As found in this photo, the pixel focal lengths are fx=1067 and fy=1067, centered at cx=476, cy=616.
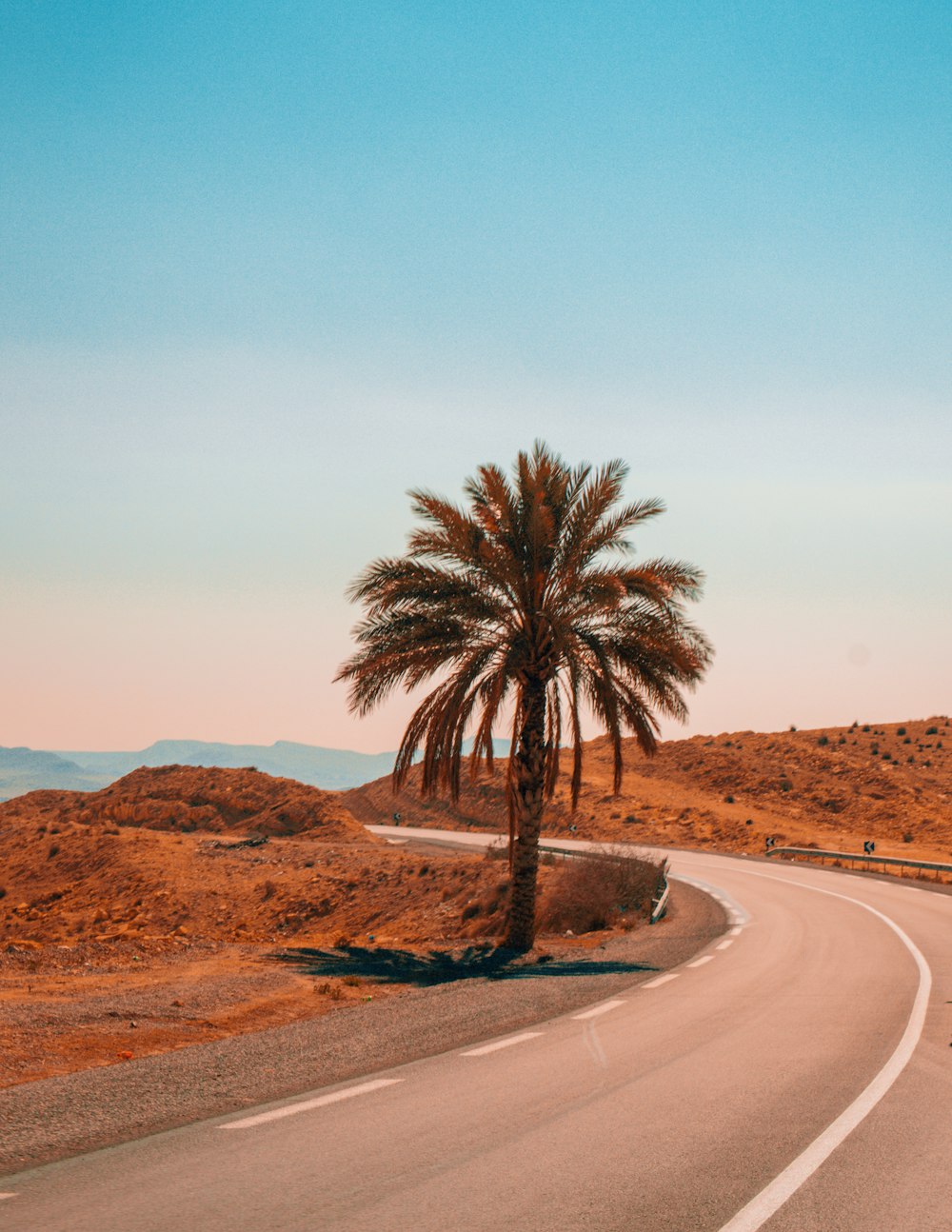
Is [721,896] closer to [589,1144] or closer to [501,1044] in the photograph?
[501,1044]

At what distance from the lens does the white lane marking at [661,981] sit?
46.7 feet

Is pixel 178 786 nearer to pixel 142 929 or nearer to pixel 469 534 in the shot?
pixel 142 929

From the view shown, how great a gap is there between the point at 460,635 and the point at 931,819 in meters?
55.1

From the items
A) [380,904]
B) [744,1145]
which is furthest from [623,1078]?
[380,904]

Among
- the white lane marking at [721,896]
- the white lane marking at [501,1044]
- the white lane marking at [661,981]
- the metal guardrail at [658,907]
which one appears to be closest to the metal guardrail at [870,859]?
the white lane marking at [721,896]

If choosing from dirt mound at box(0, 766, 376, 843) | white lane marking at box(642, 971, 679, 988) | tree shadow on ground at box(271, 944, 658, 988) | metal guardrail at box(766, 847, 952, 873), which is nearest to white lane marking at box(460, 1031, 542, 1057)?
white lane marking at box(642, 971, 679, 988)

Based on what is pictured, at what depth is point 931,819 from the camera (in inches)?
2576

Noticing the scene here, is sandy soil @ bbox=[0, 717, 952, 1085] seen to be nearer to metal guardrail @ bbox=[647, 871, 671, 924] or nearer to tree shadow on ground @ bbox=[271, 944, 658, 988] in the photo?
tree shadow on ground @ bbox=[271, 944, 658, 988]

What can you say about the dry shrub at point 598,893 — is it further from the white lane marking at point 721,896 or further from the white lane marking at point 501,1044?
the white lane marking at point 501,1044

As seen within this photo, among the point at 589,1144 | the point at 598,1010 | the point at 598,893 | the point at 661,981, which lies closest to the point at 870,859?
the point at 598,893

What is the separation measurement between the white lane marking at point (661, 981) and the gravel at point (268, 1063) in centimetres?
23

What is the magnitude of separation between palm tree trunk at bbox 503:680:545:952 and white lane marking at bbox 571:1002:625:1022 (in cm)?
672

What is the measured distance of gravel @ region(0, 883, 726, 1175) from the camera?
7035 millimetres

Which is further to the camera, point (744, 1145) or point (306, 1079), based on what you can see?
point (306, 1079)
